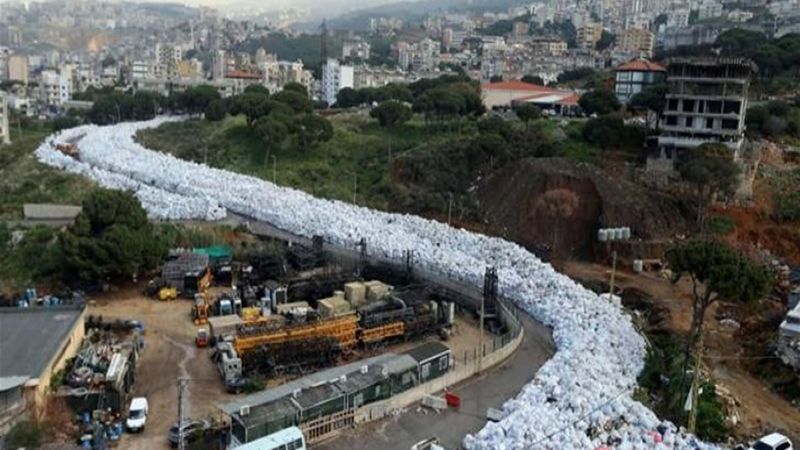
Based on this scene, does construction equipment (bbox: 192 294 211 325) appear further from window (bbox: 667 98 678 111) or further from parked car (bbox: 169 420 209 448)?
window (bbox: 667 98 678 111)

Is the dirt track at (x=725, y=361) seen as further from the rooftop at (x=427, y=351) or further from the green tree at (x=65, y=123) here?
the green tree at (x=65, y=123)

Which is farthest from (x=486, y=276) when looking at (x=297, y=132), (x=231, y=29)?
(x=231, y=29)

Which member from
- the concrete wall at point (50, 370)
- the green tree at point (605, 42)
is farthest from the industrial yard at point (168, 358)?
the green tree at point (605, 42)

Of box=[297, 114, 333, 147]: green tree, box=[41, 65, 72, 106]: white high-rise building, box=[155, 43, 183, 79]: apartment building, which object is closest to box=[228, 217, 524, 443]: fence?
box=[297, 114, 333, 147]: green tree

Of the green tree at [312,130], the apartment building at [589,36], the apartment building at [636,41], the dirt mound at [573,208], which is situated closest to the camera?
A: the dirt mound at [573,208]

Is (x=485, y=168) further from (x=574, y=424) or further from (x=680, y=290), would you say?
(x=574, y=424)

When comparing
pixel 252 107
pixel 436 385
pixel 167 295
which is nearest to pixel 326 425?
pixel 436 385

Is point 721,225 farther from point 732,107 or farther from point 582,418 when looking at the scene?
point 582,418
